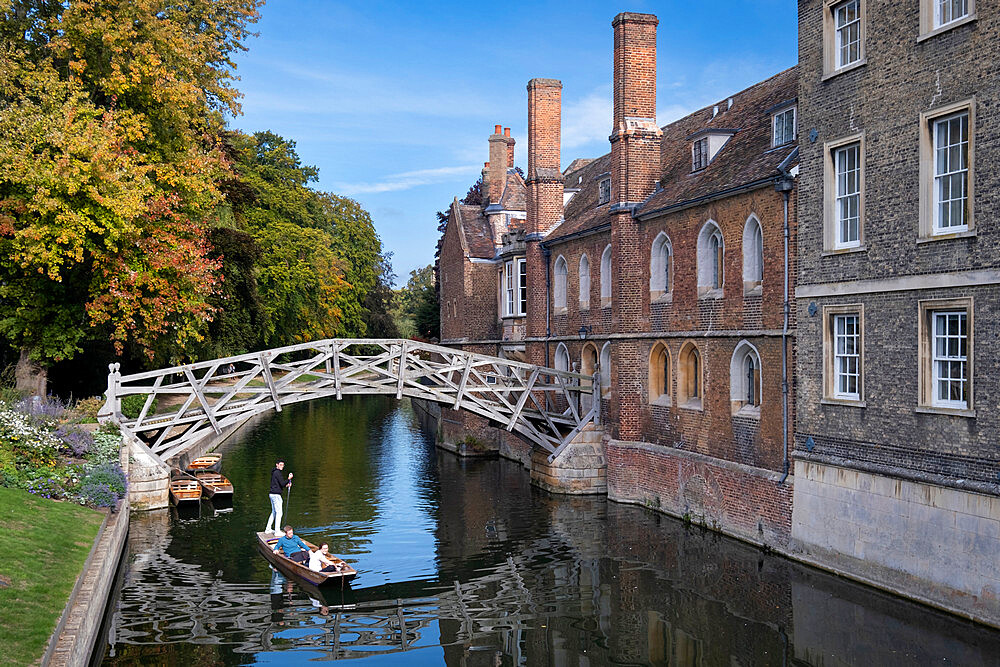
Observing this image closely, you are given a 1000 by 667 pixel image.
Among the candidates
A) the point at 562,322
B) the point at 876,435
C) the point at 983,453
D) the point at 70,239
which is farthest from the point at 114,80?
the point at 983,453

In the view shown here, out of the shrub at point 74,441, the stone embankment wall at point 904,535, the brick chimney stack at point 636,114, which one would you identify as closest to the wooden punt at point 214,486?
the shrub at point 74,441

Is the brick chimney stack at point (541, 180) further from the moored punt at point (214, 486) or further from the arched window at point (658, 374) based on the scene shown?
the moored punt at point (214, 486)

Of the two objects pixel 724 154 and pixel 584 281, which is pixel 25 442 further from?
pixel 724 154

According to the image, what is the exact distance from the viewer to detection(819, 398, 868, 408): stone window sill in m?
16.0

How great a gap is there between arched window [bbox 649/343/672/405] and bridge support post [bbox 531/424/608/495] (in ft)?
8.10

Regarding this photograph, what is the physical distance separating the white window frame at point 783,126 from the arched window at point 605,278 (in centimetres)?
721

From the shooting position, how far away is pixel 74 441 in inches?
845

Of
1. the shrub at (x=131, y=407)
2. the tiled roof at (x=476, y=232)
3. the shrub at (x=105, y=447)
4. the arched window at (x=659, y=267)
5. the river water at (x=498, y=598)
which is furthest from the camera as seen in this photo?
the tiled roof at (x=476, y=232)

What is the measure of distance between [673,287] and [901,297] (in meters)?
8.40

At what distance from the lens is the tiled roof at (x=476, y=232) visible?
36344mm

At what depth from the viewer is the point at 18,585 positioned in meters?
11.9

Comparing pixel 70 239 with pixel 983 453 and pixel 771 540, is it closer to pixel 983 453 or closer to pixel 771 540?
pixel 771 540

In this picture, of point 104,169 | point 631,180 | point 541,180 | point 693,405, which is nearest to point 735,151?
point 631,180

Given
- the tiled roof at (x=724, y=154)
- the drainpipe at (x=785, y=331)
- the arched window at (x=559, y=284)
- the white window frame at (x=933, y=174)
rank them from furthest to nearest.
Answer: the arched window at (x=559, y=284), the tiled roof at (x=724, y=154), the drainpipe at (x=785, y=331), the white window frame at (x=933, y=174)
